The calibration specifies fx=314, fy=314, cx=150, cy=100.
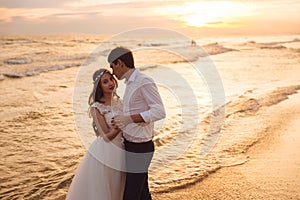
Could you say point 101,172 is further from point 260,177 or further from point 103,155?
point 260,177

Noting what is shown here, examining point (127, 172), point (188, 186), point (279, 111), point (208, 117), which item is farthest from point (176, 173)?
point (279, 111)

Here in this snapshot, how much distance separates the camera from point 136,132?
3006 mm

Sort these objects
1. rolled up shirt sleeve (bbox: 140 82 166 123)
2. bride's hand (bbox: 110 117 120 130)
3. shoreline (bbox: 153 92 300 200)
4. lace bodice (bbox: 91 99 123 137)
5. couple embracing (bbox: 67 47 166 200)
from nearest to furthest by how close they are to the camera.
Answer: rolled up shirt sleeve (bbox: 140 82 166 123) → couple embracing (bbox: 67 47 166 200) → bride's hand (bbox: 110 117 120 130) → lace bodice (bbox: 91 99 123 137) → shoreline (bbox: 153 92 300 200)

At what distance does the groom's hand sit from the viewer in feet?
9.50

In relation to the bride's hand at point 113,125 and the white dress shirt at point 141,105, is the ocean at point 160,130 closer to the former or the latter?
the white dress shirt at point 141,105

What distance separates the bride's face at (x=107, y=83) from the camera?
3226mm

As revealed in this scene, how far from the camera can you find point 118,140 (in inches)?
125

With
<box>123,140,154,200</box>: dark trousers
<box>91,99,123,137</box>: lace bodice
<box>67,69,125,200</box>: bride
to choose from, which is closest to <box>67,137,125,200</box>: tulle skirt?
<box>67,69,125,200</box>: bride

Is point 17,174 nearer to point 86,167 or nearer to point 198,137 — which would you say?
point 86,167

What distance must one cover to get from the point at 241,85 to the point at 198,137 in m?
7.35

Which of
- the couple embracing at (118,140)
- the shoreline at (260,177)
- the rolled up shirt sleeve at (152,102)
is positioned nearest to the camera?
the rolled up shirt sleeve at (152,102)

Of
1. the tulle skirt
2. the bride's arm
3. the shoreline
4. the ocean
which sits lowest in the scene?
the ocean

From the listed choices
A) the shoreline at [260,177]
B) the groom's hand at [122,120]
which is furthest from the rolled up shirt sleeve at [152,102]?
the shoreline at [260,177]

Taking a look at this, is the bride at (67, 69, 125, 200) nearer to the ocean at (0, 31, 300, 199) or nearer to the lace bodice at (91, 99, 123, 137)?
the lace bodice at (91, 99, 123, 137)
